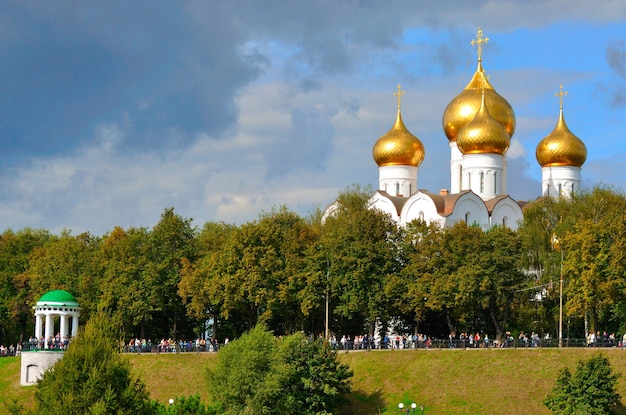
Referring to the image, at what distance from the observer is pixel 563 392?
4581 centimetres

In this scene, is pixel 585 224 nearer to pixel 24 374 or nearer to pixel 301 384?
pixel 301 384

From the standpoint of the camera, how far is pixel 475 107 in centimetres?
7975

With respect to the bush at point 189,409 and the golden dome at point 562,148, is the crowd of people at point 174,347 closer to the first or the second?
the bush at point 189,409

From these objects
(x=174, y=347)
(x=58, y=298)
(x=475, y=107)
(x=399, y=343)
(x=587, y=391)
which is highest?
(x=475, y=107)

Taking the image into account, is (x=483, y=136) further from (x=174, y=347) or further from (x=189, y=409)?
(x=189, y=409)

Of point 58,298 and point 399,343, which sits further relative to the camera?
point 58,298

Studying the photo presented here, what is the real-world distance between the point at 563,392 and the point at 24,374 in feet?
90.9

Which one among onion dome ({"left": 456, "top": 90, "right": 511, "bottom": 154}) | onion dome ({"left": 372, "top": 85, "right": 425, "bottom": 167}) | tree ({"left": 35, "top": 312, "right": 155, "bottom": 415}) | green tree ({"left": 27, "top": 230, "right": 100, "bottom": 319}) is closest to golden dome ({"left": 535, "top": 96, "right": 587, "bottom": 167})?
onion dome ({"left": 456, "top": 90, "right": 511, "bottom": 154})

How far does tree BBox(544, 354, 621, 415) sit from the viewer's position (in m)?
44.8

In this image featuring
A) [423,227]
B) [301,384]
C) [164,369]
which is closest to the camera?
[301,384]

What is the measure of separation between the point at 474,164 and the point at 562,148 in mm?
7661

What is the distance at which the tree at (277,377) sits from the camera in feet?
155

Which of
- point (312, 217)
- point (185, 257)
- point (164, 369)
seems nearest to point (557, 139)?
point (312, 217)

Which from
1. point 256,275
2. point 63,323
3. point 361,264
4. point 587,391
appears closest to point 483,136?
point 361,264
